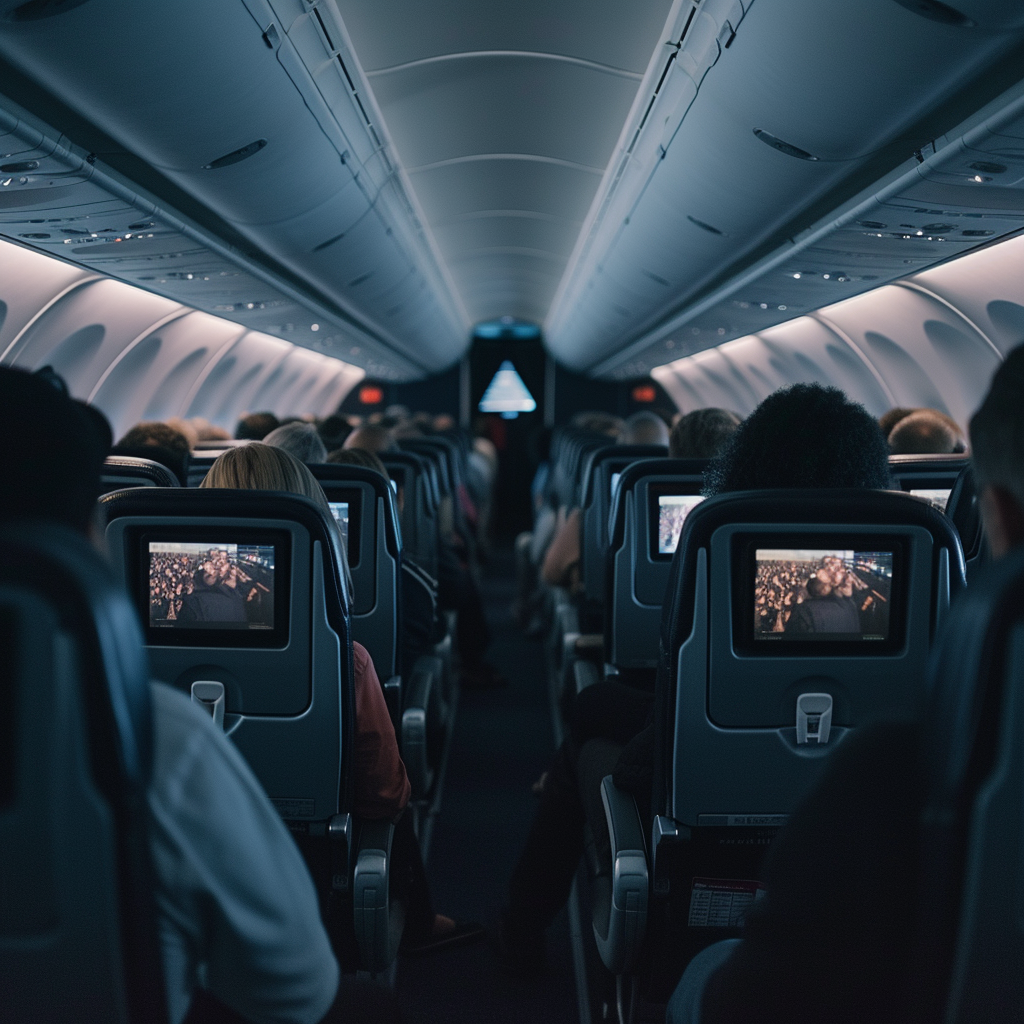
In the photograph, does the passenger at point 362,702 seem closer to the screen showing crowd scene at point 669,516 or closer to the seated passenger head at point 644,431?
the screen showing crowd scene at point 669,516

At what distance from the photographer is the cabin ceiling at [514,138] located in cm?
287

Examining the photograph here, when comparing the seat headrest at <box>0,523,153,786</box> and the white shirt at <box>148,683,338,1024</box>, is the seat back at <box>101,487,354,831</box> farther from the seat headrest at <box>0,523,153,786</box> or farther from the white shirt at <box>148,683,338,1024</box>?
the seat headrest at <box>0,523,153,786</box>

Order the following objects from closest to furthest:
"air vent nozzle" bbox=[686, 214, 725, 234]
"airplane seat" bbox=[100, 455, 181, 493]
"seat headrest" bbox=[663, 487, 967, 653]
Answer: "seat headrest" bbox=[663, 487, 967, 653] < "airplane seat" bbox=[100, 455, 181, 493] < "air vent nozzle" bbox=[686, 214, 725, 234]

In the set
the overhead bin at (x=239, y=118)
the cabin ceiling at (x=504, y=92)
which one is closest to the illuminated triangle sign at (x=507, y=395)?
the cabin ceiling at (x=504, y=92)

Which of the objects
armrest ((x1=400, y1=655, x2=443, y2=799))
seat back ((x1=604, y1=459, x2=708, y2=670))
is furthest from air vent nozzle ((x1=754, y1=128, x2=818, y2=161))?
armrest ((x1=400, y1=655, x2=443, y2=799))

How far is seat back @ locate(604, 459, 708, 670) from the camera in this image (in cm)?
398

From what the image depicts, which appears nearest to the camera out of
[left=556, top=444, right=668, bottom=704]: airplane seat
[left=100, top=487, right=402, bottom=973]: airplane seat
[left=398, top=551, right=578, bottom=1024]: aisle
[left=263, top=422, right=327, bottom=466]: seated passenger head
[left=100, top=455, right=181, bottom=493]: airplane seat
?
[left=100, top=487, right=402, bottom=973]: airplane seat

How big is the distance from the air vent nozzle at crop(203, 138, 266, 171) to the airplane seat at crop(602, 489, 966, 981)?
8.88 feet

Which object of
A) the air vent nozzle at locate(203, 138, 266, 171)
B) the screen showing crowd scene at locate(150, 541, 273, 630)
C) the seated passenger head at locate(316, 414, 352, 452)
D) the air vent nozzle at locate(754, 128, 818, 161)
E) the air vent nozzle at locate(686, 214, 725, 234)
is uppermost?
the air vent nozzle at locate(686, 214, 725, 234)

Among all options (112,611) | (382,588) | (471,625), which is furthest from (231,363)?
(112,611)

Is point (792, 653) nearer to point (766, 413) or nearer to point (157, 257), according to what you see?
point (766, 413)

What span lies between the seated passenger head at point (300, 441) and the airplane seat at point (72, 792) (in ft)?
9.84

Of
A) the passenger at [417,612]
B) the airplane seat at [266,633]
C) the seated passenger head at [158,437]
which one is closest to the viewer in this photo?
the airplane seat at [266,633]

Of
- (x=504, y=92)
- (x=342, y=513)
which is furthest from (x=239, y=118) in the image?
(x=504, y=92)
